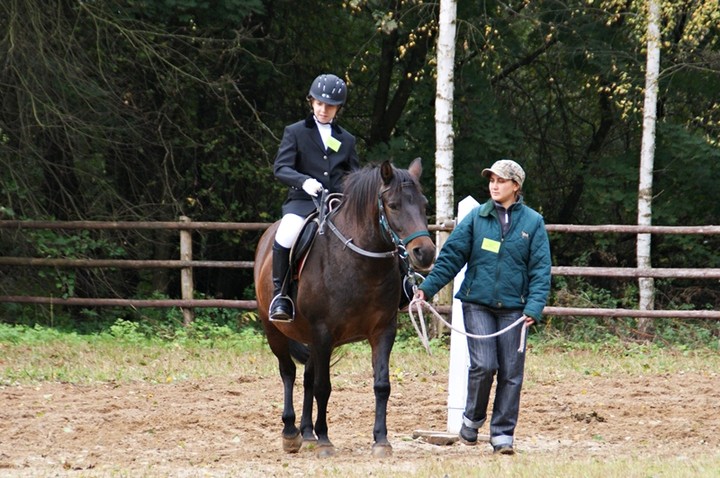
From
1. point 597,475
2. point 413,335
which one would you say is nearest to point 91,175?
point 413,335

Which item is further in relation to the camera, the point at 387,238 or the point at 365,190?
the point at 365,190

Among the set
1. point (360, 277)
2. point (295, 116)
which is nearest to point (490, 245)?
point (360, 277)

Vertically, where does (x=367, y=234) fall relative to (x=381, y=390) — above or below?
above

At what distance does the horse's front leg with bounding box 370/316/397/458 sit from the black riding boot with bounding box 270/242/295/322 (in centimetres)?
72

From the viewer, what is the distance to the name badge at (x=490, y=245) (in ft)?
23.3

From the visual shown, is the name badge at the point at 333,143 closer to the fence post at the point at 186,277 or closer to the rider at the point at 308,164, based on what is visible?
the rider at the point at 308,164

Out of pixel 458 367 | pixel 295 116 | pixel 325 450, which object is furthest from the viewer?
pixel 295 116

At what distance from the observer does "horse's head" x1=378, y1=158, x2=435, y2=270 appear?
6.71 metres

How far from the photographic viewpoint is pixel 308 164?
8070 millimetres

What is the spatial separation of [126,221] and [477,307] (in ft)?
34.1

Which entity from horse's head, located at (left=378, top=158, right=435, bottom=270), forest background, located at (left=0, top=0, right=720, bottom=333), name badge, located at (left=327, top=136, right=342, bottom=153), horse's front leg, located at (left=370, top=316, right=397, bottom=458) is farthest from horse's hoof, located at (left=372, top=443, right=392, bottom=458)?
forest background, located at (left=0, top=0, right=720, bottom=333)

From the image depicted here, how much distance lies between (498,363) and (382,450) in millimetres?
970

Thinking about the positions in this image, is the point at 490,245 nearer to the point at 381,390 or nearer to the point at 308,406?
the point at 381,390

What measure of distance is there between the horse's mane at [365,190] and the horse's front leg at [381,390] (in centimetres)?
82
